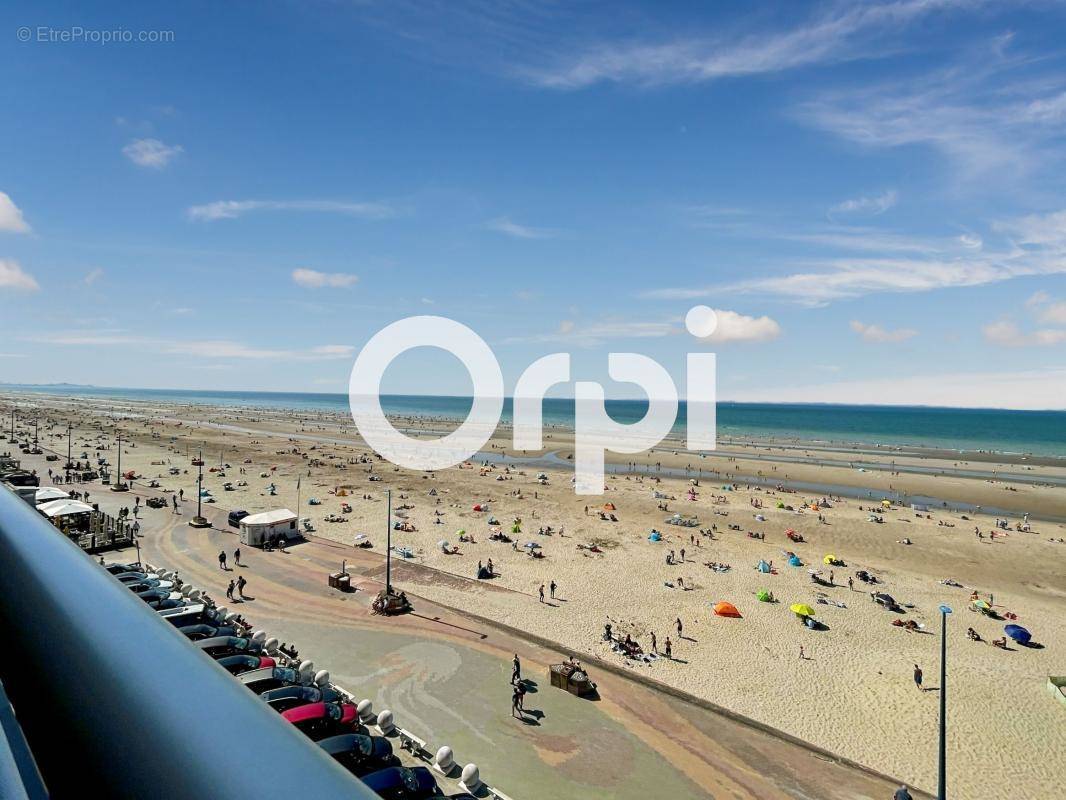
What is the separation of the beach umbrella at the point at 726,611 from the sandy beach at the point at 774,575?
0.56 m

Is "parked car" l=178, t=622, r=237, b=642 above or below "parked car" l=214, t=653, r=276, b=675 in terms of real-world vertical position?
above

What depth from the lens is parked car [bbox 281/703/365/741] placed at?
1496cm

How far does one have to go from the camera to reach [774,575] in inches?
1474

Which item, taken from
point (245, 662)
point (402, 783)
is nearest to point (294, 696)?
point (245, 662)

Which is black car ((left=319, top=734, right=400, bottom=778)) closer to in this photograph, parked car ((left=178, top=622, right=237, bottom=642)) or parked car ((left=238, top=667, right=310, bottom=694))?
parked car ((left=238, top=667, right=310, bottom=694))

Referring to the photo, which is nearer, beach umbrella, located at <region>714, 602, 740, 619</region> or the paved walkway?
the paved walkway

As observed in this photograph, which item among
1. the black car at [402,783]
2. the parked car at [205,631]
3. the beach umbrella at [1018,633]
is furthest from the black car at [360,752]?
the beach umbrella at [1018,633]

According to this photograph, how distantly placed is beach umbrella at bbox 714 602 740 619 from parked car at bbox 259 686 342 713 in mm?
20509

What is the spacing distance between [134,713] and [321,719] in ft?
55.0

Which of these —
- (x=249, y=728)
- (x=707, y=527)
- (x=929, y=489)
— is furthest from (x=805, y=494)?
(x=249, y=728)

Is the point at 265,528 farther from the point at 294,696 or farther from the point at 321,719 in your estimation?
the point at 321,719

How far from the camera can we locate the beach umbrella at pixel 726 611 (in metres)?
30.1

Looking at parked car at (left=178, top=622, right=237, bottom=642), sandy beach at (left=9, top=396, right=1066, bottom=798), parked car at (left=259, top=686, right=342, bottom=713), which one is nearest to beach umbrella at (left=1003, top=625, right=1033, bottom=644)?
sandy beach at (left=9, top=396, right=1066, bottom=798)

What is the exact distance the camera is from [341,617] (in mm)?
26125
